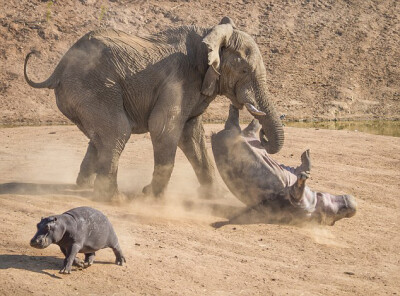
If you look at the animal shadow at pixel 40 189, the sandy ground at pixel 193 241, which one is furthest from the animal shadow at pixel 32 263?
the animal shadow at pixel 40 189

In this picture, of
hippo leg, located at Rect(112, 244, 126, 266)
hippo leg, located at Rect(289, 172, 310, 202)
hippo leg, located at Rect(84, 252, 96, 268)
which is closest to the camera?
hippo leg, located at Rect(84, 252, 96, 268)

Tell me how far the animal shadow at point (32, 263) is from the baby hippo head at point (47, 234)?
0.37 meters

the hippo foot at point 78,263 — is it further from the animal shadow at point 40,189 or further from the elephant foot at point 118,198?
the animal shadow at point 40,189

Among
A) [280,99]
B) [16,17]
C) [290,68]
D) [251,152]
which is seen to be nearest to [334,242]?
[251,152]

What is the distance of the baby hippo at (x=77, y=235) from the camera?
22.0ft

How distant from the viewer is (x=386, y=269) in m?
8.51

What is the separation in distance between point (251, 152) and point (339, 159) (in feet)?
15.3

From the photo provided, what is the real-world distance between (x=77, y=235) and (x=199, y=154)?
4764 mm

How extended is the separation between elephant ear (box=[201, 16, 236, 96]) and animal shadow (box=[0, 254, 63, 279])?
13.1ft

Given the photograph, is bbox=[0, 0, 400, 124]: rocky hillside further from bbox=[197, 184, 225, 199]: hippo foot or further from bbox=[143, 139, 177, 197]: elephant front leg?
bbox=[143, 139, 177, 197]: elephant front leg

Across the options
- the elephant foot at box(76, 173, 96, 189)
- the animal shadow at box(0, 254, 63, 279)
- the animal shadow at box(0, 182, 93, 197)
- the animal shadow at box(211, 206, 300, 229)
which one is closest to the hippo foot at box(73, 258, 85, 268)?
the animal shadow at box(0, 254, 63, 279)

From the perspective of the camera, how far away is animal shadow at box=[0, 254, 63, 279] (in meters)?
7.00

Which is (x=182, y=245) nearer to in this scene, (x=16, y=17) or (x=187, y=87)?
(x=187, y=87)

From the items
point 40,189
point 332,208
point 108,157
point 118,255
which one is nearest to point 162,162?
point 108,157
